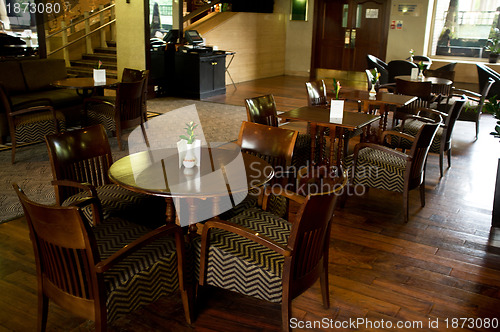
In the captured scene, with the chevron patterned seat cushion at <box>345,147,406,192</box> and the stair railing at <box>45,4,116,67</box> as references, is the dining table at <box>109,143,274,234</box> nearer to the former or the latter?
the chevron patterned seat cushion at <box>345,147,406,192</box>

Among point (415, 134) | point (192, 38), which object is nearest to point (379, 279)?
point (415, 134)

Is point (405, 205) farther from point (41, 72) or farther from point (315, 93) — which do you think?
point (41, 72)

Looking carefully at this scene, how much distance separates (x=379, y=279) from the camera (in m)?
3.08

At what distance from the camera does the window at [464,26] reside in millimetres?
12203

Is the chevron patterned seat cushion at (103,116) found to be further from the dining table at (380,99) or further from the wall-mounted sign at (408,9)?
the wall-mounted sign at (408,9)

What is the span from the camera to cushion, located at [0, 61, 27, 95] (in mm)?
6368

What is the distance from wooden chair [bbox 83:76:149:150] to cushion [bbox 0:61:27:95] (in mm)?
1310

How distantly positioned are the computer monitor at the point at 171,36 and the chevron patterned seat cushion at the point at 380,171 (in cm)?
642

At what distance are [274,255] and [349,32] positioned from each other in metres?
11.9

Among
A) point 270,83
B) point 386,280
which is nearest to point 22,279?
point 386,280

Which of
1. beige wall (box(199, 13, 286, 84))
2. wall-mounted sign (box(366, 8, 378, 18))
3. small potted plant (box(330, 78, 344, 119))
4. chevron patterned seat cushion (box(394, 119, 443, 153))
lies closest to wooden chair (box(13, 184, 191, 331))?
small potted plant (box(330, 78, 344, 119))

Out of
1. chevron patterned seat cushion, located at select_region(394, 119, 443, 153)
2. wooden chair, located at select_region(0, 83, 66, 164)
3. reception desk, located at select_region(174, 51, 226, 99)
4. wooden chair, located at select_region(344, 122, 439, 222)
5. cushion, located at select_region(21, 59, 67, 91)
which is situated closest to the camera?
wooden chair, located at select_region(344, 122, 439, 222)

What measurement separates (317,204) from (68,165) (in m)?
1.69

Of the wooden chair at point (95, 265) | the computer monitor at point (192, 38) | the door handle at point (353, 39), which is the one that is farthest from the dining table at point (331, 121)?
the door handle at point (353, 39)
